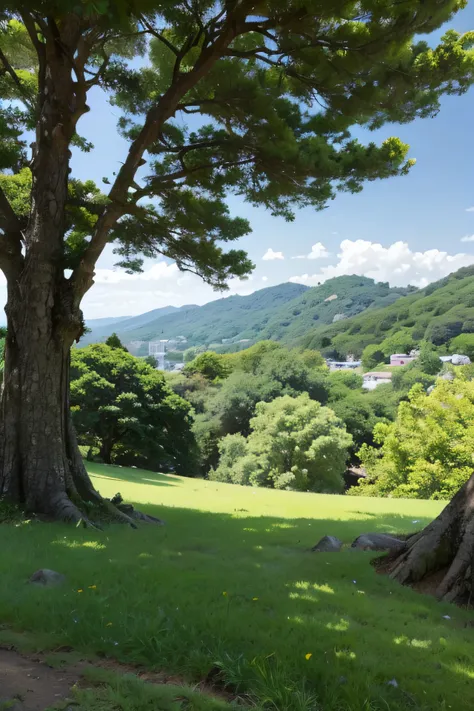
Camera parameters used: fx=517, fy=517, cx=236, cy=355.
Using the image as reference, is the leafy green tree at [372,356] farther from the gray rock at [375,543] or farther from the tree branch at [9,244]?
the tree branch at [9,244]

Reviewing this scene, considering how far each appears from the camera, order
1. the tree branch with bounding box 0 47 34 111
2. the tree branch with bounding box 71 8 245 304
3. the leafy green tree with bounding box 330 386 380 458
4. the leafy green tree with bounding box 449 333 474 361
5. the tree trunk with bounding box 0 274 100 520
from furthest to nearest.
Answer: the leafy green tree with bounding box 449 333 474 361 → the leafy green tree with bounding box 330 386 380 458 → the tree branch with bounding box 0 47 34 111 → the tree branch with bounding box 71 8 245 304 → the tree trunk with bounding box 0 274 100 520

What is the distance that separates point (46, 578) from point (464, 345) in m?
91.9

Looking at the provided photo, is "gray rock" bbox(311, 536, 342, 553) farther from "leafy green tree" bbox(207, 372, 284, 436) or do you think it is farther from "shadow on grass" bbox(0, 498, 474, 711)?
"leafy green tree" bbox(207, 372, 284, 436)

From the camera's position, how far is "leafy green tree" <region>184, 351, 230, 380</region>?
197ft

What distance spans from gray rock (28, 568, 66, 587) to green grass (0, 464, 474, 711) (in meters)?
0.10

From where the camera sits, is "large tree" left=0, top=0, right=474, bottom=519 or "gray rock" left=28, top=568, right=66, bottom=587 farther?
"large tree" left=0, top=0, right=474, bottom=519

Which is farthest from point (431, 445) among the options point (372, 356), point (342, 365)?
point (372, 356)

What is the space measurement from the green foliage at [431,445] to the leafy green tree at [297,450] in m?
2.81

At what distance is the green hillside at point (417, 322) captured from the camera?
98.4 m

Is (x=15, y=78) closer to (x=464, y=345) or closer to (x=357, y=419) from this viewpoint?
(x=357, y=419)

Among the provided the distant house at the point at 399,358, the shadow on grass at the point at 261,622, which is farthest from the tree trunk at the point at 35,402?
the distant house at the point at 399,358

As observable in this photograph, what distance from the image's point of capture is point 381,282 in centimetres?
19975

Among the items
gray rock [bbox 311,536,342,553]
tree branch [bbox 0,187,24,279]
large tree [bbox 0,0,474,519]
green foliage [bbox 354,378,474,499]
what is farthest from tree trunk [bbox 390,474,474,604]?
green foliage [bbox 354,378,474,499]

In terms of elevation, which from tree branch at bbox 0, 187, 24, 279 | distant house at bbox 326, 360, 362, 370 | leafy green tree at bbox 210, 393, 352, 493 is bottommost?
leafy green tree at bbox 210, 393, 352, 493
